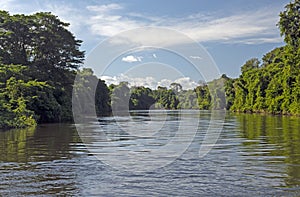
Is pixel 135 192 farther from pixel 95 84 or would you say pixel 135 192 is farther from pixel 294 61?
pixel 95 84

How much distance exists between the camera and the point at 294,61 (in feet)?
194

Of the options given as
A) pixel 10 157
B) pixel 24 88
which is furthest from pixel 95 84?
pixel 10 157

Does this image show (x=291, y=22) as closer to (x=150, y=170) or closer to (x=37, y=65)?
(x=37, y=65)

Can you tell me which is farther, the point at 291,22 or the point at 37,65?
the point at 291,22

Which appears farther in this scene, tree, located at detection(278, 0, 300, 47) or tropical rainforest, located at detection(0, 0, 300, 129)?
tree, located at detection(278, 0, 300, 47)

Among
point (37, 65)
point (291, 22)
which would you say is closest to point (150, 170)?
point (37, 65)

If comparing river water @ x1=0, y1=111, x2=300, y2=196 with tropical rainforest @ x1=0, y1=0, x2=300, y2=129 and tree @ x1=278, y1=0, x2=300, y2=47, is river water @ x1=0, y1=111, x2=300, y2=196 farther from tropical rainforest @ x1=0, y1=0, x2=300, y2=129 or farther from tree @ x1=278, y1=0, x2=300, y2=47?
tree @ x1=278, y1=0, x2=300, y2=47

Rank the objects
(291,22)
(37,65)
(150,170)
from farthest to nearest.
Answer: (291,22)
(37,65)
(150,170)

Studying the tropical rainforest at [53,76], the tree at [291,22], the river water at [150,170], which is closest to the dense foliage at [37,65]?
the tropical rainforest at [53,76]

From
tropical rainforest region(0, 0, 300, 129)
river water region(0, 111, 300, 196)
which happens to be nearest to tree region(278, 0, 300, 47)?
tropical rainforest region(0, 0, 300, 129)

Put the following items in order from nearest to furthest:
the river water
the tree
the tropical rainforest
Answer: the river water, the tropical rainforest, the tree

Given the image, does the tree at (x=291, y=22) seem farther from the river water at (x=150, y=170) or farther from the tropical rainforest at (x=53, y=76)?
the river water at (x=150, y=170)

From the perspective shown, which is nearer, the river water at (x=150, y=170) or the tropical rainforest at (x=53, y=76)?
the river water at (x=150, y=170)

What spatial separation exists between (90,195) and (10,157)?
644 cm
